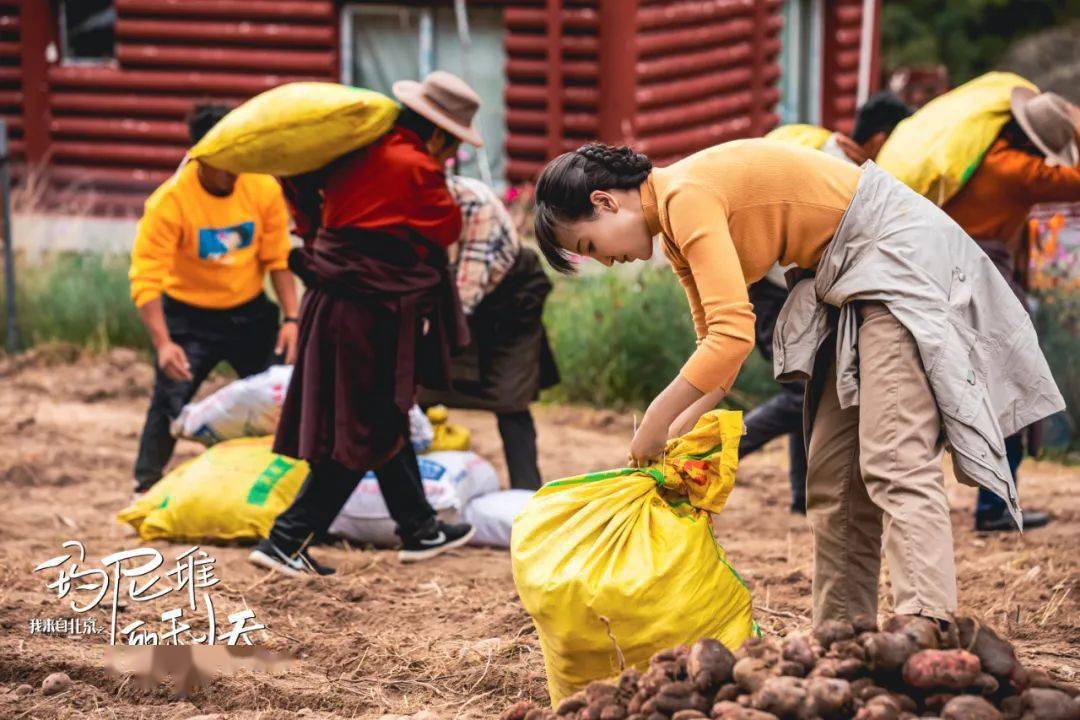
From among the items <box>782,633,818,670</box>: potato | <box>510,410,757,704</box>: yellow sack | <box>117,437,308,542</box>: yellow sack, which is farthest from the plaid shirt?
<box>782,633,818,670</box>: potato

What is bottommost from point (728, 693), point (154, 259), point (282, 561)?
point (282, 561)

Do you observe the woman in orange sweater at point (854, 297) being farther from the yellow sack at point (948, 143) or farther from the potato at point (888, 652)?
the yellow sack at point (948, 143)

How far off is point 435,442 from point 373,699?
215cm

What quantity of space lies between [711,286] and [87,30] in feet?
33.9

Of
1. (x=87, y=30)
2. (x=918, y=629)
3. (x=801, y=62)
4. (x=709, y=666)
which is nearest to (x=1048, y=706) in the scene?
(x=918, y=629)

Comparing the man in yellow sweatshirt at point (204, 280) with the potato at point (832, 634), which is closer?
the potato at point (832, 634)

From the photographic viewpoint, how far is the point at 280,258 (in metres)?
5.95

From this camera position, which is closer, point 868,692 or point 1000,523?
point 868,692

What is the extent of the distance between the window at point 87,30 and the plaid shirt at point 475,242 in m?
7.70

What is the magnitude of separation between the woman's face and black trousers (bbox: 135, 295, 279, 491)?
9.80 ft

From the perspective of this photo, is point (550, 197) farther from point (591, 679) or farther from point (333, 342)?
point (333, 342)

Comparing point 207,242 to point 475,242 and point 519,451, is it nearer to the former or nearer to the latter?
point 475,242

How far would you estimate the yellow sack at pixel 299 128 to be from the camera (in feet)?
14.8

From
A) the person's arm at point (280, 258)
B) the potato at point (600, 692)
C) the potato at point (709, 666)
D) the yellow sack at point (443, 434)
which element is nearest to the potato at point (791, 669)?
the potato at point (709, 666)
